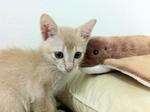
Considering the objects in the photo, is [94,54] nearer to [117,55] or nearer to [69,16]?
[117,55]

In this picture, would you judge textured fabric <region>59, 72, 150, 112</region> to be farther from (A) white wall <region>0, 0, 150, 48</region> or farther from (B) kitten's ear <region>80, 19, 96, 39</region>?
(A) white wall <region>0, 0, 150, 48</region>

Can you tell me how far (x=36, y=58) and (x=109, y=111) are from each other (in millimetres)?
362

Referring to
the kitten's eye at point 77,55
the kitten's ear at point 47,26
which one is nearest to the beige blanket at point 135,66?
the kitten's eye at point 77,55

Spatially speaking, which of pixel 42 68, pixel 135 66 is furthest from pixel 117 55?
pixel 42 68

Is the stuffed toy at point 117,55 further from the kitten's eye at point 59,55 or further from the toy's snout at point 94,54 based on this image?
the kitten's eye at point 59,55

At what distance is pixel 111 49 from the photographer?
3.76 ft

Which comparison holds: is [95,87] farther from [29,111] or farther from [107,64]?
[29,111]

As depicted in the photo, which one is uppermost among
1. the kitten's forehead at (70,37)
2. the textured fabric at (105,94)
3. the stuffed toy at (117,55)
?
the kitten's forehead at (70,37)

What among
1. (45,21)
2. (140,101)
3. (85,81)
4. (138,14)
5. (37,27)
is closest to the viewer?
(140,101)

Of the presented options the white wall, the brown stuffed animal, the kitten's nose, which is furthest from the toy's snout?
the white wall

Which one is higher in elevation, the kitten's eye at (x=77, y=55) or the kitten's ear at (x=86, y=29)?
the kitten's ear at (x=86, y=29)

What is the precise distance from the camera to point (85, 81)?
1.16 m

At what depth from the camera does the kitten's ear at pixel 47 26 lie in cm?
103

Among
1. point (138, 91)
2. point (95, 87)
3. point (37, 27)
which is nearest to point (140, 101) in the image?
point (138, 91)
